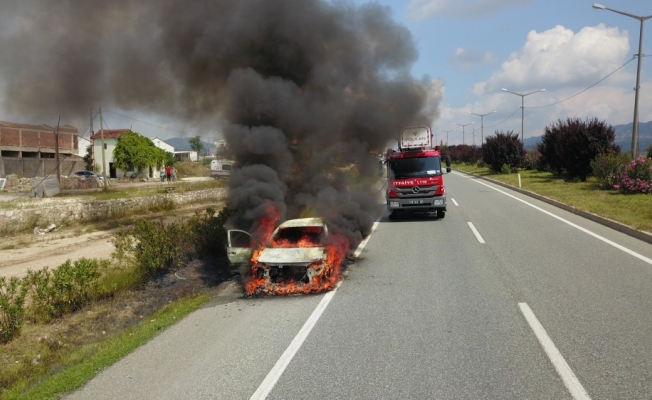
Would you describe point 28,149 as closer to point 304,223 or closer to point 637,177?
point 304,223

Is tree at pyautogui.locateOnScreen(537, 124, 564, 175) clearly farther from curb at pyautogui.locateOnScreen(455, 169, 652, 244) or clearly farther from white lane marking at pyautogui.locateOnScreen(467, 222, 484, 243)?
white lane marking at pyautogui.locateOnScreen(467, 222, 484, 243)

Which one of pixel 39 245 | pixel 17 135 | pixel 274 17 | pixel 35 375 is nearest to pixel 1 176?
pixel 17 135

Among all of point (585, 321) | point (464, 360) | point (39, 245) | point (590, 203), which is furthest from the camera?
point (590, 203)

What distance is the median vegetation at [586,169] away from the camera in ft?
54.9

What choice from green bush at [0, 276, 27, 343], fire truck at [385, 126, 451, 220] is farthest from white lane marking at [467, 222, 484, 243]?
green bush at [0, 276, 27, 343]

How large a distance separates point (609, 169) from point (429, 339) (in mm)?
20896

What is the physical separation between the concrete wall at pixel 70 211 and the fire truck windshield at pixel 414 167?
599cm

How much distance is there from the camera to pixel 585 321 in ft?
19.0

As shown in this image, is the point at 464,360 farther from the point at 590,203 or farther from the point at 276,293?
the point at 590,203

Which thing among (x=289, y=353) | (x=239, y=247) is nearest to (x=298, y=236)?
(x=239, y=247)

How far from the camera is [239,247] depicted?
365 inches

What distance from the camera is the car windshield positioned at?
9.00 m

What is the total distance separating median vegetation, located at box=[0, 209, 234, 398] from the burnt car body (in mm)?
1118

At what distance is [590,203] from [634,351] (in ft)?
47.5
